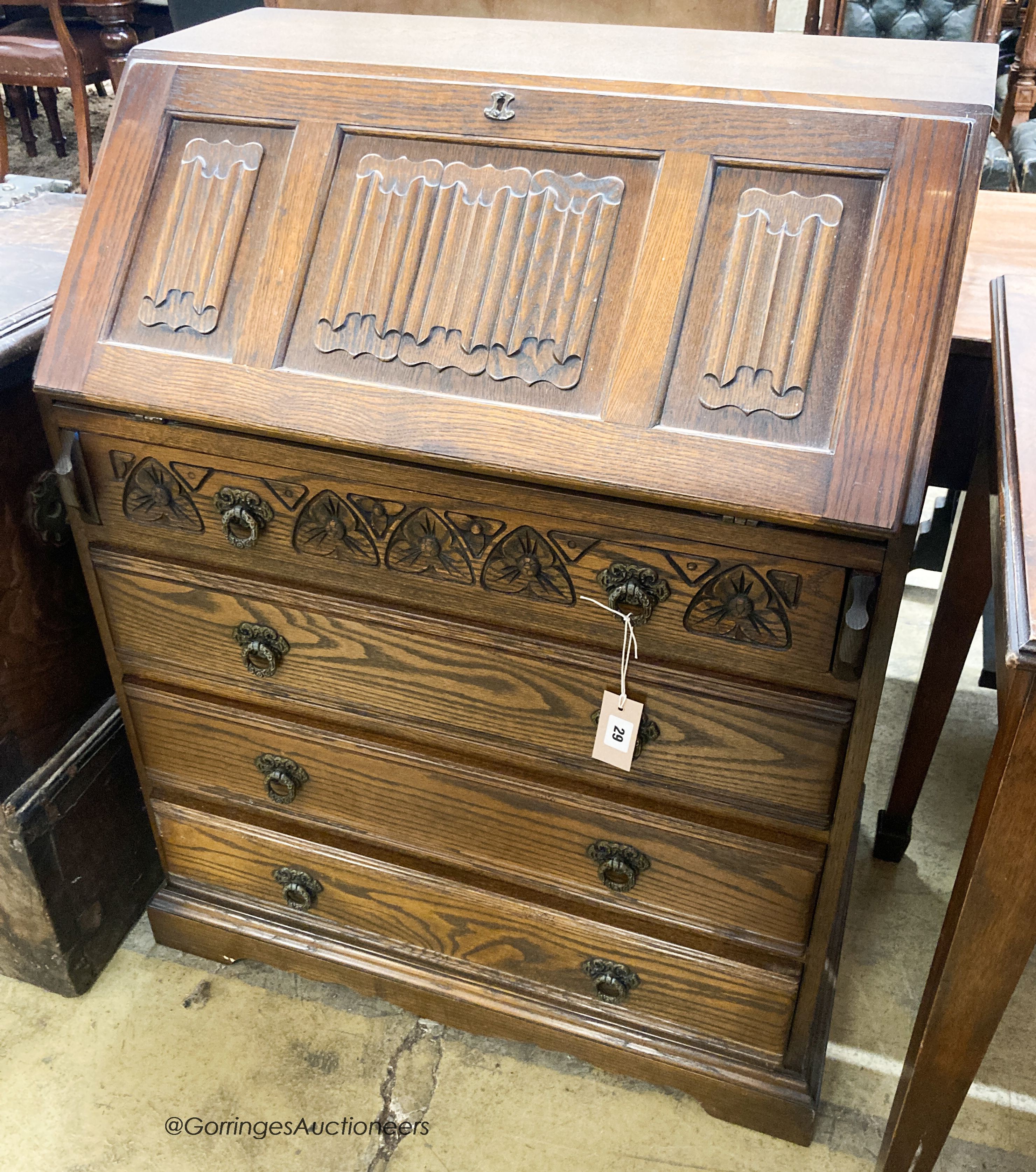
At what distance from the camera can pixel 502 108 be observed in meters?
1.07

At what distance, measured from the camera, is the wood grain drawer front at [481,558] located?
1.01 m

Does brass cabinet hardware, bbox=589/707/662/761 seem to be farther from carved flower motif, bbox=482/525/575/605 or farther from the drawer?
carved flower motif, bbox=482/525/575/605

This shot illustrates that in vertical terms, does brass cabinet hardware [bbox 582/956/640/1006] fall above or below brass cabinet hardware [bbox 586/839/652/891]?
below

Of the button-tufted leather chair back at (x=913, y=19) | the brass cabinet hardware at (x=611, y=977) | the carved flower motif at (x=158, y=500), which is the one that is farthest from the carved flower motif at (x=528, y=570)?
the button-tufted leather chair back at (x=913, y=19)

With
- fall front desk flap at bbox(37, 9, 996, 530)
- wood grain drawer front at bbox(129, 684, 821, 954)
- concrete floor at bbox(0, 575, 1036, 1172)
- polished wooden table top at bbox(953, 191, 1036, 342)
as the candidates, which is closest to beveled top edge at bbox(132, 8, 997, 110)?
fall front desk flap at bbox(37, 9, 996, 530)

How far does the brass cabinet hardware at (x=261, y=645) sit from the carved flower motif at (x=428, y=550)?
23 cm

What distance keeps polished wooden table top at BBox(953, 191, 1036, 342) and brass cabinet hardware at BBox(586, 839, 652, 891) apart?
0.76 meters

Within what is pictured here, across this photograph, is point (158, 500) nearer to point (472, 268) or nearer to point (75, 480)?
point (75, 480)

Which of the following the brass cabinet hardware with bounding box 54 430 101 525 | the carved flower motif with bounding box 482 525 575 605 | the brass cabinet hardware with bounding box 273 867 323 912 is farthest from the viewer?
the brass cabinet hardware with bounding box 273 867 323 912

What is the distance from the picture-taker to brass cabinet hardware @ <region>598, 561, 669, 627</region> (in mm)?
1038

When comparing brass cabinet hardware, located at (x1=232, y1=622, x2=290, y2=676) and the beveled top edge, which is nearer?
the beveled top edge

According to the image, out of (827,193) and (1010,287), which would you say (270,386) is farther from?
(1010,287)

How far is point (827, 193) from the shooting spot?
3.23 feet

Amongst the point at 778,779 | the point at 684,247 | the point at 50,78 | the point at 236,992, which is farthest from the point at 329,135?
the point at 50,78
